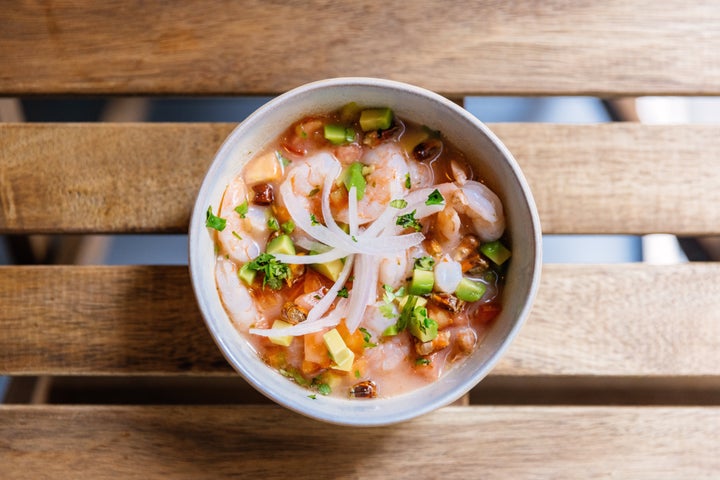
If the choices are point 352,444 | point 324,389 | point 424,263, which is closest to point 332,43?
point 424,263

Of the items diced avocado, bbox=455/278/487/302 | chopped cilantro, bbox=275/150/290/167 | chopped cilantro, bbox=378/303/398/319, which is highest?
chopped cilantro, bbox=275/150/290/167

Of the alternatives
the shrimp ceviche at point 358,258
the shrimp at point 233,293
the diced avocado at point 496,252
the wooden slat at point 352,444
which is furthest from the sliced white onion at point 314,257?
the wooden slat at point 352,444

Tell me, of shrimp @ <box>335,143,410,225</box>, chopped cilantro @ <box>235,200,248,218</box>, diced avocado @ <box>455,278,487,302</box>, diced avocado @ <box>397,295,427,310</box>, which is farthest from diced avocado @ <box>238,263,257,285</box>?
diced avocado @ <box>455,278,487,302</box>

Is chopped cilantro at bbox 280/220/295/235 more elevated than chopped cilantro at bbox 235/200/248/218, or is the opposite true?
chopped cilantro at bbox 235/200/248/218

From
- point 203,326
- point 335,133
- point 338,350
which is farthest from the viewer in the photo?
point 203,326

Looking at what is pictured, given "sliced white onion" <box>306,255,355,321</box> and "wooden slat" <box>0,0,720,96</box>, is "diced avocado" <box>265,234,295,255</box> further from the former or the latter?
"wooden slat" <box>0,0,720,96</box>

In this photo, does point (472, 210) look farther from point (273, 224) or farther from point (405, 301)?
point (273, 224)

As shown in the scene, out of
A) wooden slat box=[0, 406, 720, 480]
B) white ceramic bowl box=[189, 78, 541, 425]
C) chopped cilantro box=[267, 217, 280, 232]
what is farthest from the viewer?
wooden slat box=[0, 406, 720, 480]
